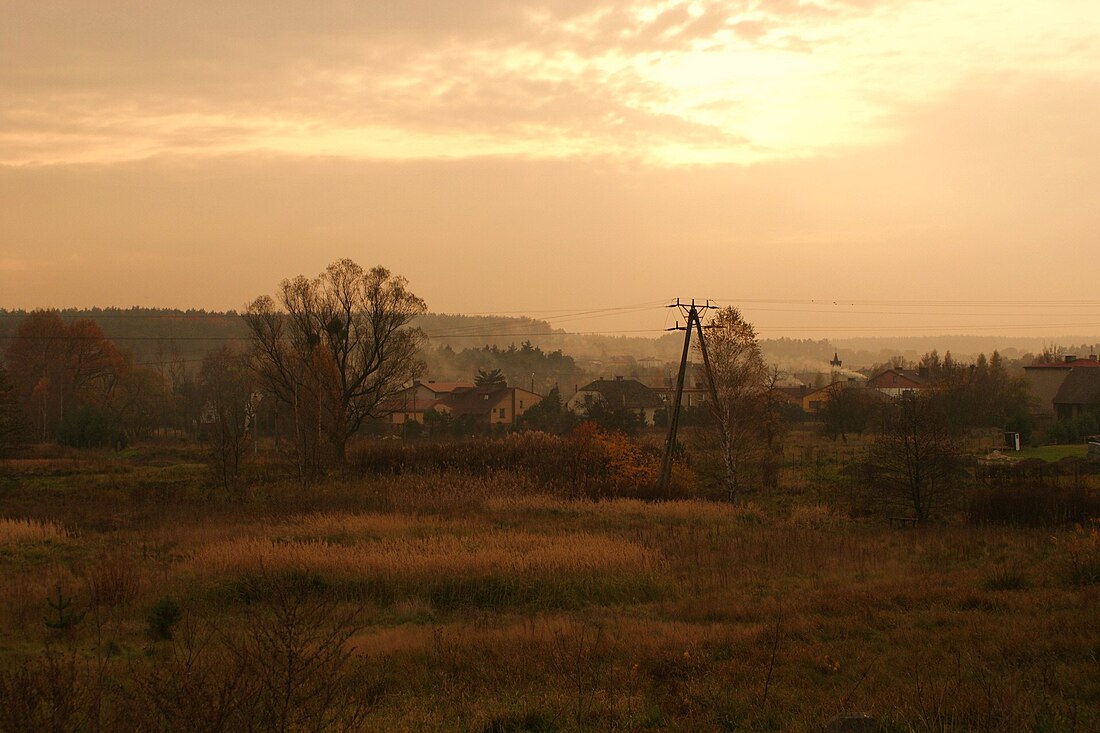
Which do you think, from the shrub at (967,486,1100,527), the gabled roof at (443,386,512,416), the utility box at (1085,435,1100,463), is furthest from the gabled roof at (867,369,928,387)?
the shrub at (967,486,1100,527)

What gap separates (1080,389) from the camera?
64562mm

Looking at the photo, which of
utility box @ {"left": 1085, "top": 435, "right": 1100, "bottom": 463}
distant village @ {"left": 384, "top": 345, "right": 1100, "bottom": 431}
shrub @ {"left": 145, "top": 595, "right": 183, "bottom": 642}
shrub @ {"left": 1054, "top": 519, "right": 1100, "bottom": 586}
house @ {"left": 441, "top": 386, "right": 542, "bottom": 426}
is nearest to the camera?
shrub @ {"left": 145, "top": 595, "right": 183, "bottom": 642}

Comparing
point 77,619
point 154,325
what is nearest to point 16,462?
point 77,619

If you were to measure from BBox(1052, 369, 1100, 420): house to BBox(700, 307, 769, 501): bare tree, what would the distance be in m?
39.5

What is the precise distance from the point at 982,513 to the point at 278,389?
36.1m

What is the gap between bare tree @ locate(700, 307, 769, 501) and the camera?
34406 millimetres

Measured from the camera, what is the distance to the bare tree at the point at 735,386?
3441 cm

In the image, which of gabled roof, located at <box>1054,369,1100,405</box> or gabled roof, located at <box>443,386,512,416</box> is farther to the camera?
gabled roof, located at <box>443,386,512,416</box>

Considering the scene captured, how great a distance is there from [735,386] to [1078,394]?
4413 centimetres

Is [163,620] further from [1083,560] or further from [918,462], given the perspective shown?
[918,462]

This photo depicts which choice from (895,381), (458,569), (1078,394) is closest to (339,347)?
(458,569)

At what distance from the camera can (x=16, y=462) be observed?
Result: 149 feet

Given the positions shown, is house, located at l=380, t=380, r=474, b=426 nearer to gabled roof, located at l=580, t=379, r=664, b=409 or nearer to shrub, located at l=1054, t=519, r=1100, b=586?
gabled roof, located at l=580, t=379, r=664, b=409

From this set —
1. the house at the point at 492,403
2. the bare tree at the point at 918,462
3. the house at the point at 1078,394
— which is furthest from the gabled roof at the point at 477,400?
the bare tree at the point at 918,462
